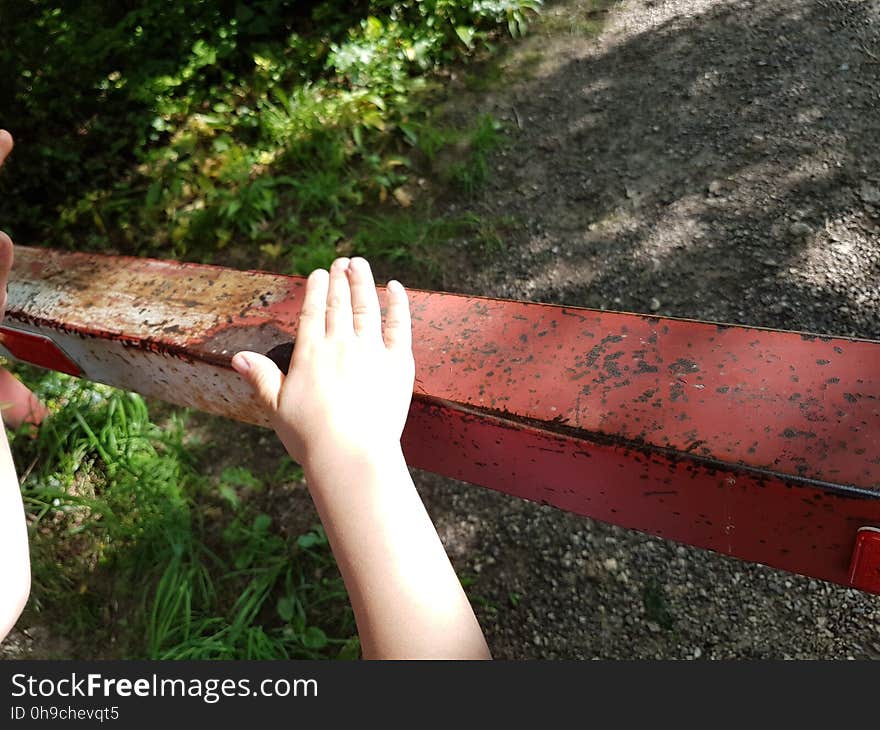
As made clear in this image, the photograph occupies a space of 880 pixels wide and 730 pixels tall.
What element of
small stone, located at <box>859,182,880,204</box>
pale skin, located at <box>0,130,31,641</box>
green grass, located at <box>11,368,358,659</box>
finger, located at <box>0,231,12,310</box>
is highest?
finger, located at <box>0,231,12,310</box>

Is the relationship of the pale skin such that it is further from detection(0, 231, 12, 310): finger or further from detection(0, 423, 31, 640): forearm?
detection(0, 231, 12, 310): finger

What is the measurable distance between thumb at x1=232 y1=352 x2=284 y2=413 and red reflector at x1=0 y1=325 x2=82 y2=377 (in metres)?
0.64

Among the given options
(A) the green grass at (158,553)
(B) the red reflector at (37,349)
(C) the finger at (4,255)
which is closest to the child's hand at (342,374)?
(C) the finger at (4,255)

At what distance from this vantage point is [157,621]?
2.19 m

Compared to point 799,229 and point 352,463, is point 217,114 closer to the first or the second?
point 799,229

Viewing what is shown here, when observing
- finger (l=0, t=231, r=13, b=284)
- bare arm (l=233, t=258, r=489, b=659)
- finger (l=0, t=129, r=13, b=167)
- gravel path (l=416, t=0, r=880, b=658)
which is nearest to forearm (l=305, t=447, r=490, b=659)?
bare arm (l=233, t=258, r=489, b=659)

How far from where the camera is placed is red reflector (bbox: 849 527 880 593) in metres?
0.84

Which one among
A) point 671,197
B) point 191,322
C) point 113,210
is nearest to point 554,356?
point 191,322

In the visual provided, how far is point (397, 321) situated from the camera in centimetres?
120

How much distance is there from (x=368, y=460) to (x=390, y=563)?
0.16 meters

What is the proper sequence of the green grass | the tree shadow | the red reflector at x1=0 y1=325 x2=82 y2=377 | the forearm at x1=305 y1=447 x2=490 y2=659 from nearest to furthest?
the forearm at x1=305 y1=447 x2=490 y2=659, the red reflector at x1=0 y1=325 x2=82 y2=377, the green grass, the tree shadow

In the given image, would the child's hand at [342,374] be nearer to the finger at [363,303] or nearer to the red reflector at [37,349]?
the finger at [363,303]

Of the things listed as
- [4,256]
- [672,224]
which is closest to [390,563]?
[4,256]

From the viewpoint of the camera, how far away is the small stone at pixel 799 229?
8.35 ft
